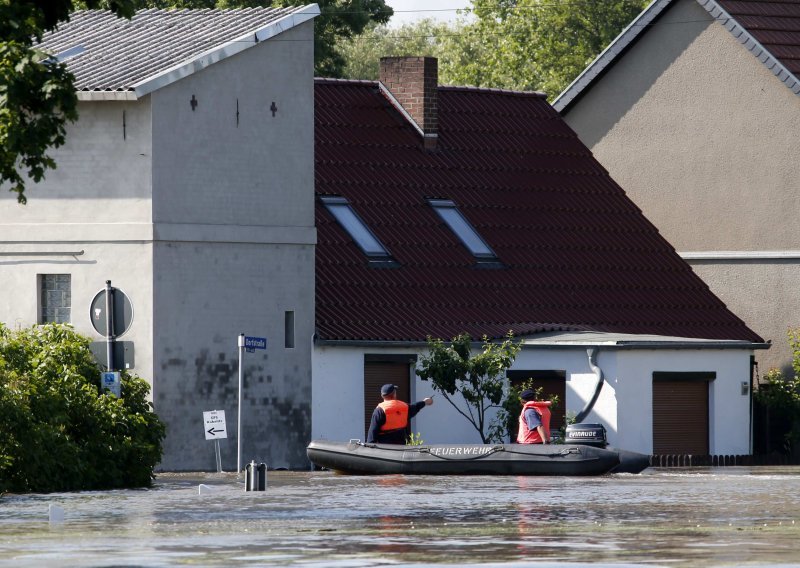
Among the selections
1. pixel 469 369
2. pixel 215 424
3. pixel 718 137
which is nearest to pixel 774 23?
pixel 718 137

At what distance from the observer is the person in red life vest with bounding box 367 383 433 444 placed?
37.4 meters

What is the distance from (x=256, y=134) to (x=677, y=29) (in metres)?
15.2

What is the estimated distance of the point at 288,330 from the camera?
137 ft

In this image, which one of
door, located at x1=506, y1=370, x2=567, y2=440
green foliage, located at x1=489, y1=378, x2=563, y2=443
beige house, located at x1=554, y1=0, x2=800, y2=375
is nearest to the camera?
green foliage, located at x1=489, y1=378, x2=563, y2=443

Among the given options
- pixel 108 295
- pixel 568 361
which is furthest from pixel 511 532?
pixel 568 361

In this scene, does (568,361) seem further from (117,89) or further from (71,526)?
(71,526)

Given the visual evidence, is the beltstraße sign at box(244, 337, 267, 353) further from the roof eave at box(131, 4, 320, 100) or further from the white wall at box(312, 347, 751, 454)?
the roof eave at box(131, 4, 320, 100)

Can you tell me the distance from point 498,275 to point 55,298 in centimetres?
1016

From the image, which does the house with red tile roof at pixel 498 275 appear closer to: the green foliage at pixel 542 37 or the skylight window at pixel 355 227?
the skylight window at pixel 355 227

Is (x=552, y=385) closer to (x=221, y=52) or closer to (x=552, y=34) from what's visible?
(x=221, y=52)

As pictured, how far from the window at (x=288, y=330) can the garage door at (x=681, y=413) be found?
303 inches

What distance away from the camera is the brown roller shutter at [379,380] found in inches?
1683

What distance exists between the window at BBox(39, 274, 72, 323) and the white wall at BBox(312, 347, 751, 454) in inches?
190

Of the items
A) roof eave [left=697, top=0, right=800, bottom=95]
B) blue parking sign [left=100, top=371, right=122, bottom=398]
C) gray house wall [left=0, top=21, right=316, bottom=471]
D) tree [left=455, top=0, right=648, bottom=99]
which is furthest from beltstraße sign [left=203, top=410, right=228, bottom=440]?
tree [left=455, top=0, right=648, bottom=99]
